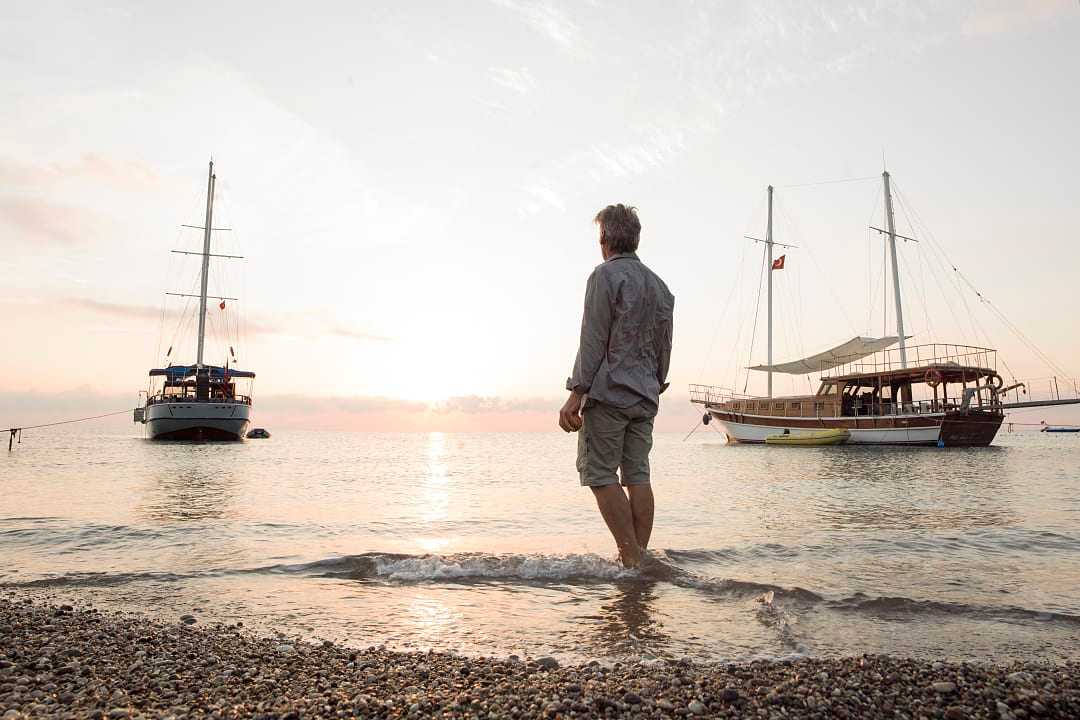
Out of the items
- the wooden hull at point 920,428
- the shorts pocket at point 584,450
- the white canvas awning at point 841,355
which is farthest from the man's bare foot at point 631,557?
the white canvas awning at point 841,355

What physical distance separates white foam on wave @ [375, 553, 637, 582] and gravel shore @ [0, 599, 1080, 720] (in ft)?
6.20

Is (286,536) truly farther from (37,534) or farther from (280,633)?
(280,633)

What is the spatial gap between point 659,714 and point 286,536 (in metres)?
5.95

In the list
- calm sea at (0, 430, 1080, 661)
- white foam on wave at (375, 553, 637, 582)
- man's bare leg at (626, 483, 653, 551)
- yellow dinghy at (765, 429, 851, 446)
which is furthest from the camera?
yellow dinghy at (765, 429, 851, 446)

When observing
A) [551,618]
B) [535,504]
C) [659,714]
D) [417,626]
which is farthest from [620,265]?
[535,504]

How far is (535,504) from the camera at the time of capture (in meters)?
10.9

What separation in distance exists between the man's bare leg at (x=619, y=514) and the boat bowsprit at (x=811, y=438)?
141 feet

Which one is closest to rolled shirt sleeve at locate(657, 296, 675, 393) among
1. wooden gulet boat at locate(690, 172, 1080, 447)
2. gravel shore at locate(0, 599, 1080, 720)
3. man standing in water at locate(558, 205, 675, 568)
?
man standing in water at locate(558, 205, 675, 568)

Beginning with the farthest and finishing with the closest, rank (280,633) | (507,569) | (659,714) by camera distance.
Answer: (507,569) < (280,633) < (659,714)

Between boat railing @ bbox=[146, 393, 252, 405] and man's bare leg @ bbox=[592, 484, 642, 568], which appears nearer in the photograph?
man's bare leg @ bbox=[592, 484, 642, 568]

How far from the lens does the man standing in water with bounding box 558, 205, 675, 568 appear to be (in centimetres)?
450

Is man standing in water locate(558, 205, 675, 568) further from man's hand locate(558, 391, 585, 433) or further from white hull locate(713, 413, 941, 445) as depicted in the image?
white hull locate(713, 413, 941, 445)

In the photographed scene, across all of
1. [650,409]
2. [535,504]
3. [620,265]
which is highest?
[620,265]

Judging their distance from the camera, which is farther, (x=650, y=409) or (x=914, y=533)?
(x=914, y=533)
